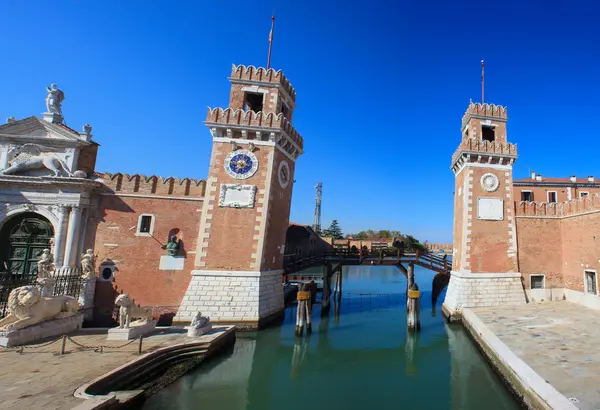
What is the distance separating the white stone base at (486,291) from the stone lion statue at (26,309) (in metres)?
18.2

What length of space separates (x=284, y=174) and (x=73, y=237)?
11089 mm

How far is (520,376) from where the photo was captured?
8125mm

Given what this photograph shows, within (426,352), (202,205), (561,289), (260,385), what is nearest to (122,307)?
(260,385)

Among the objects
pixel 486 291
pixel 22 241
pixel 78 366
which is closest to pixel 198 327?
pixel 78 366

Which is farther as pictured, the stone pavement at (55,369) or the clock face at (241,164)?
the clock face at (241,164)

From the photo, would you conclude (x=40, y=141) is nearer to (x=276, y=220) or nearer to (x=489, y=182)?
(x=276, y=220)

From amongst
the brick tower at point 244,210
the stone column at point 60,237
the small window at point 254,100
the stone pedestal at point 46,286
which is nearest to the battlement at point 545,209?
the brick tower at point 244,210

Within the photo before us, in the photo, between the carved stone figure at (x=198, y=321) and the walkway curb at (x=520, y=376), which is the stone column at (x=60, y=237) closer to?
the carved stone figure at (x=198, y=321)

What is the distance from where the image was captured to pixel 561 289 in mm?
17906

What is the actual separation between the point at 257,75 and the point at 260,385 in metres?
14.9

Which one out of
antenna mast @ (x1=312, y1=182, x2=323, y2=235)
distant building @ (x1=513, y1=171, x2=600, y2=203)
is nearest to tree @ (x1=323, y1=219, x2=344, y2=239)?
antenna mast @ (x1=312, y1=182, x2=323, y2=235)

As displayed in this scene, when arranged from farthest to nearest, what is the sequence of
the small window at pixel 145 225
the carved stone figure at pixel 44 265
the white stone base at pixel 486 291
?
1. the white stone base at pixel 486 291
2. the small window at pixel 145 225
3. the carved stone figure at pixel 44 265

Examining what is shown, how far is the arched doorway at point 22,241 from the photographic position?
15.3 metres

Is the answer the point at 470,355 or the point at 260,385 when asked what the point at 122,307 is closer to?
the point at 260,385
